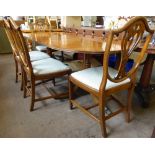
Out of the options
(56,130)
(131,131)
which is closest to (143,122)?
(131,131)

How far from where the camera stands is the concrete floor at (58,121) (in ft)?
5.22

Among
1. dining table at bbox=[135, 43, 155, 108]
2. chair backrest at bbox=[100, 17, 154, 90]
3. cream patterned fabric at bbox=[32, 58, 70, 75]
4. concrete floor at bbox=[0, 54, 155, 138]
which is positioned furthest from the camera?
dining table at bbox=[135, 43, 155, 108]

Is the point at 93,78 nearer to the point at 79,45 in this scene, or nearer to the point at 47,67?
the point at 79,45

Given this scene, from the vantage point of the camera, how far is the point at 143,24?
122cm

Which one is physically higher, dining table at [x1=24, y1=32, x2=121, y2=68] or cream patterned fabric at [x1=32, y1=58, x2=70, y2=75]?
dining table at [x1=24, y1=32, x2=121, y2=68]

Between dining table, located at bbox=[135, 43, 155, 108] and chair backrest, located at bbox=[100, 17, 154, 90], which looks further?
dining table, located at bbox=[135, 43, 155, 108]

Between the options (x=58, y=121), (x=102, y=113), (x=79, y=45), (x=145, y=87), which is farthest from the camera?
(x=145, y=87)

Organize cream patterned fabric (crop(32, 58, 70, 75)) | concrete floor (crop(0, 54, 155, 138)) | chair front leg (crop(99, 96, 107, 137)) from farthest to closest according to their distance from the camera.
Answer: cream patterned fabric (crop(32, 58, 70, 75)), concrete floor (crop(0, 54, 155, 138)), chair front leg (crop(99, 96, 107, 137))

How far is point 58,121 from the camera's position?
1.76 m

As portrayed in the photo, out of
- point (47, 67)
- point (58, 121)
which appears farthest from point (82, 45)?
point (58, 121)

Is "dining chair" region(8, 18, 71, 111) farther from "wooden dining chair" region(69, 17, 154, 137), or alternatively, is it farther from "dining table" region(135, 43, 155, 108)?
"dining table" region(135, 43, 155, 108)

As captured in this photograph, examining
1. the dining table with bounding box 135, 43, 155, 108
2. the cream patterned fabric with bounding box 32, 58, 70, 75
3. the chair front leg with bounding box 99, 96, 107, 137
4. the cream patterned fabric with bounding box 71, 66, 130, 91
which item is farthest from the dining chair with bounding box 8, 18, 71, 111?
the dining table with bounding box 135, 43, 155, 108

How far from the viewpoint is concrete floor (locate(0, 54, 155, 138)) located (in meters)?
1.59

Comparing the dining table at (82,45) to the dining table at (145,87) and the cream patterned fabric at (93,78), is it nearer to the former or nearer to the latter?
the cream patterned fabric at (93,78)
